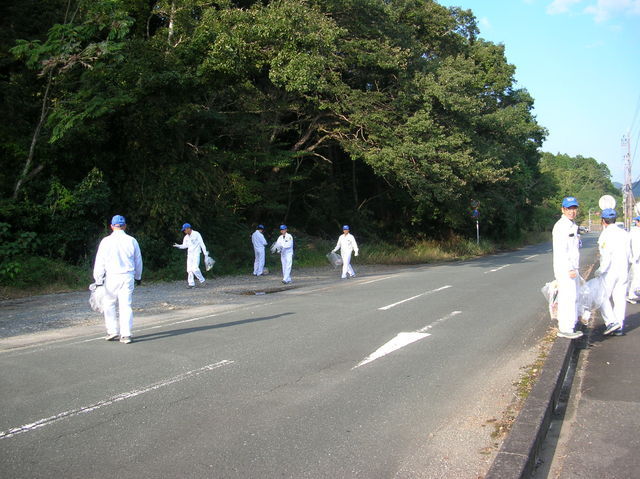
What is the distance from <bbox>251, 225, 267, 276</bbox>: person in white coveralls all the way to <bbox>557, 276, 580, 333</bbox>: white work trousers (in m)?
13.6

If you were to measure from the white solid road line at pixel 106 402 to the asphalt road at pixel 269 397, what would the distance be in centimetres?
2

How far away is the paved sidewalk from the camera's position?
13.5ft

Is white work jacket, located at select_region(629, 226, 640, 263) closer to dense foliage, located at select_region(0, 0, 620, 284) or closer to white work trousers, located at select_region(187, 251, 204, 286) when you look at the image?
white work trousers, located at select_region(187, 251, 204, 286)

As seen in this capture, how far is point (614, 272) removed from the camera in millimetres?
8695

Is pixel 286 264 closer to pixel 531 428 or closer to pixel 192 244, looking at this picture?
pixel 192 244

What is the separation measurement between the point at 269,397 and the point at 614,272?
5963mm

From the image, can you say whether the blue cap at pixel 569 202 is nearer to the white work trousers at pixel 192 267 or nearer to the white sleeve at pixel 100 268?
the white sleeve at pixel 100 268

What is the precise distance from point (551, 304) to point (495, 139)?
25.7 meters

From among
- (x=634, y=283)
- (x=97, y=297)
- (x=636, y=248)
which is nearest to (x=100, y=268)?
(x=97, y=297)

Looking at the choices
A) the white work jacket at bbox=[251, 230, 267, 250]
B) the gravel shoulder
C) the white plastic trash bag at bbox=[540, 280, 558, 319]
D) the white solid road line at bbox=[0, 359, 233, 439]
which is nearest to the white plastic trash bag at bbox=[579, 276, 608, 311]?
the white plastic trash bag at bbox=[540, 280, 558, 319]

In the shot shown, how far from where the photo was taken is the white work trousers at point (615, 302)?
27.9 feet

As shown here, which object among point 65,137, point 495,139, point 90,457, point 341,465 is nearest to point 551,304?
point 341,465

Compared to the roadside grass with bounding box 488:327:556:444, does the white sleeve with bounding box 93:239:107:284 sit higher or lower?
higher

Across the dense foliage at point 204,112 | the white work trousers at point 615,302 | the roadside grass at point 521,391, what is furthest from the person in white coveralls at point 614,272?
the dense foliage at point 204,112
